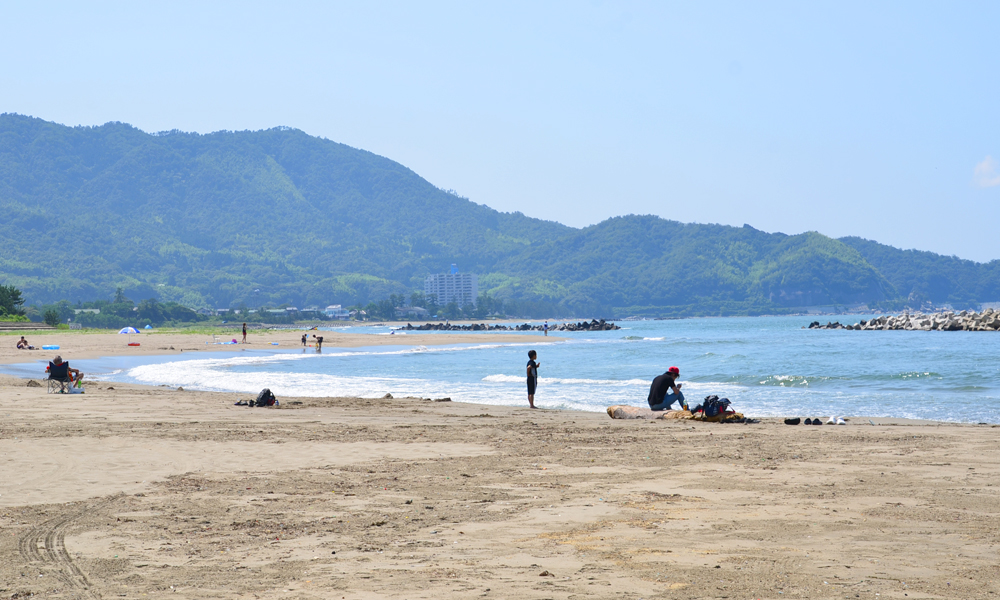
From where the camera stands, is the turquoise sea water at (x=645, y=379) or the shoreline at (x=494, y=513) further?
the turquoise sea water at (x=645, y=379)

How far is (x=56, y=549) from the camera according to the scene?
18.1 feet

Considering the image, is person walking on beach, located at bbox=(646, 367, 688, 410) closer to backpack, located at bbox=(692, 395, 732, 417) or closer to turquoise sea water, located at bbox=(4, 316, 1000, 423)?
backpack, located at bbox=(692, 395, 732, 417)

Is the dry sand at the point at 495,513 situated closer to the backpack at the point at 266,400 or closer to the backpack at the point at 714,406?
the backpack at the point at 714,406

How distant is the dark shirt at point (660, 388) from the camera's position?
Answer: 15430 millimetres

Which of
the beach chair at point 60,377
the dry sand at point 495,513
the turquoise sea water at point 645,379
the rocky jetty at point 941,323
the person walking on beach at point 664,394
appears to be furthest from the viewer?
the rocky jetty at point 941,323

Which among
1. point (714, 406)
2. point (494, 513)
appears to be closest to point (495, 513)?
point (494, 513)

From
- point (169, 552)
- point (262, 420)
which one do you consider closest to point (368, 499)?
point (169, 552)

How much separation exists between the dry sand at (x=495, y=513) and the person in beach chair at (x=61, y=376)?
6.51m

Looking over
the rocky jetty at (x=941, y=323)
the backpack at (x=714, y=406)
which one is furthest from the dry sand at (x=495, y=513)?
the rocky jetty at (x=941, y=323)

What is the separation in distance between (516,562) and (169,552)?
246 cm

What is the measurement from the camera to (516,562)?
5.17m

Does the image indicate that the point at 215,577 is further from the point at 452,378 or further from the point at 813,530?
the point at 452,378

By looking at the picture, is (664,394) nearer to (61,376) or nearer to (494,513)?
(494,513)

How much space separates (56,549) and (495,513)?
330 centimetres
